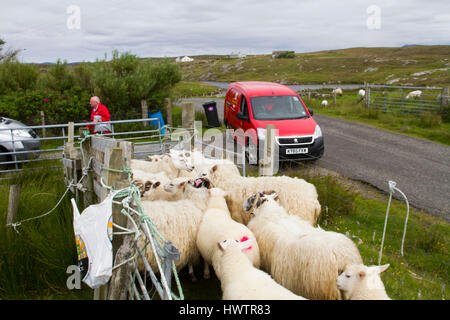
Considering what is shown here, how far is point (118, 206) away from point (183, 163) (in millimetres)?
3746

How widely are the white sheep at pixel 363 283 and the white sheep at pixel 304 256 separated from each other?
176mm

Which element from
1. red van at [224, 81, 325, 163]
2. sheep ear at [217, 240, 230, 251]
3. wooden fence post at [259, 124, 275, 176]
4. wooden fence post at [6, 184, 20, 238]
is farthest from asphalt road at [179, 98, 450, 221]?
wooden fence post at [6, 184, 20, 238]

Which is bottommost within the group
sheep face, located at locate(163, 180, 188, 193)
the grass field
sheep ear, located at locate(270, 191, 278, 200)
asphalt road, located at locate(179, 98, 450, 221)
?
asphalt road, located at locate(179, 98, 450, 221)

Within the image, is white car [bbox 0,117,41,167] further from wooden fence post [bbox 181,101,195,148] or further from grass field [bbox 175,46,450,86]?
Result: grass field [bbox 175,46,450,86]

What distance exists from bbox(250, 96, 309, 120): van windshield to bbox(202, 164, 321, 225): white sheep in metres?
5.18

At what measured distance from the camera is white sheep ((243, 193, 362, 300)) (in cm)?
341

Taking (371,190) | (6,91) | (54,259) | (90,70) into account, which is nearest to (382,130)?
(371,190)

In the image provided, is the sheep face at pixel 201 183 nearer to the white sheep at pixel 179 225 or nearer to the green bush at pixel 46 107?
the white sheep at pixel 179 225

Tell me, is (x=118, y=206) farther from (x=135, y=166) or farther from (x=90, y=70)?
(x=90, y=70)

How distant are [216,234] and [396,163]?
9.24 meters

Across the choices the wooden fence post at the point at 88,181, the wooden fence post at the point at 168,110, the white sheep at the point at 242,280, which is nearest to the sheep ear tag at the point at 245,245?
the white sheep at the point at 242,280

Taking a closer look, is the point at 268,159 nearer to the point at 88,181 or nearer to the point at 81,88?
the point at 88,181

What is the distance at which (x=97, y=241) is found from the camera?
2.49 metres

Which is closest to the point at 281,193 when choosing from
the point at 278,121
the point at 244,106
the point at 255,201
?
the point at 255,201
